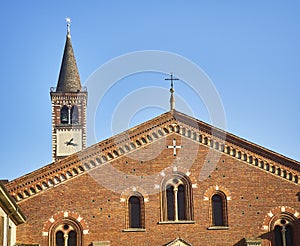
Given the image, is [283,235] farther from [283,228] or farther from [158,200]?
[158,200]

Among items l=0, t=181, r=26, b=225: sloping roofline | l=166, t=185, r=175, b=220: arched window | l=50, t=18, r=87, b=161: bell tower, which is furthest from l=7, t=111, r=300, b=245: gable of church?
l=50, t=18, r=87, b=161: bell tower

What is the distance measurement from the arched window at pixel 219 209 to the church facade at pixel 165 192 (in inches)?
1.8

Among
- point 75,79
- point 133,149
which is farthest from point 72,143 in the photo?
point 133,149

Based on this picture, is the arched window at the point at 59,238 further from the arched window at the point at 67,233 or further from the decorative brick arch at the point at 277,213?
the decorative brick arch at the point at 277,213

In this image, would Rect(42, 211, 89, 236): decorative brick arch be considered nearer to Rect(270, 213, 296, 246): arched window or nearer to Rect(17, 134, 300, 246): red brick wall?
Rect(17, 134, 300, 246): red brick wall

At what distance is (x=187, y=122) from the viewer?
97.5ft

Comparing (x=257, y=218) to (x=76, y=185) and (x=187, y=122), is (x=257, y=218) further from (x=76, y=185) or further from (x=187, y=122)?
(x=76, y=185)

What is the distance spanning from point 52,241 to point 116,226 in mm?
2818

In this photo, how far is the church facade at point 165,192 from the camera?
28000mm

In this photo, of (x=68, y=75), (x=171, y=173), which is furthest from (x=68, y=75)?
(x=171, y=173)

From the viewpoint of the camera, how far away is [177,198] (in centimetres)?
2897

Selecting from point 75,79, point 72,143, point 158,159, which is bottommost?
point 158,159

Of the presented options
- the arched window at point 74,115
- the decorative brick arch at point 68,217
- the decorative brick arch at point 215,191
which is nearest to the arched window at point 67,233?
the decorative brick arch at point 68,217

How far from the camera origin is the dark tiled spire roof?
2315 inches
